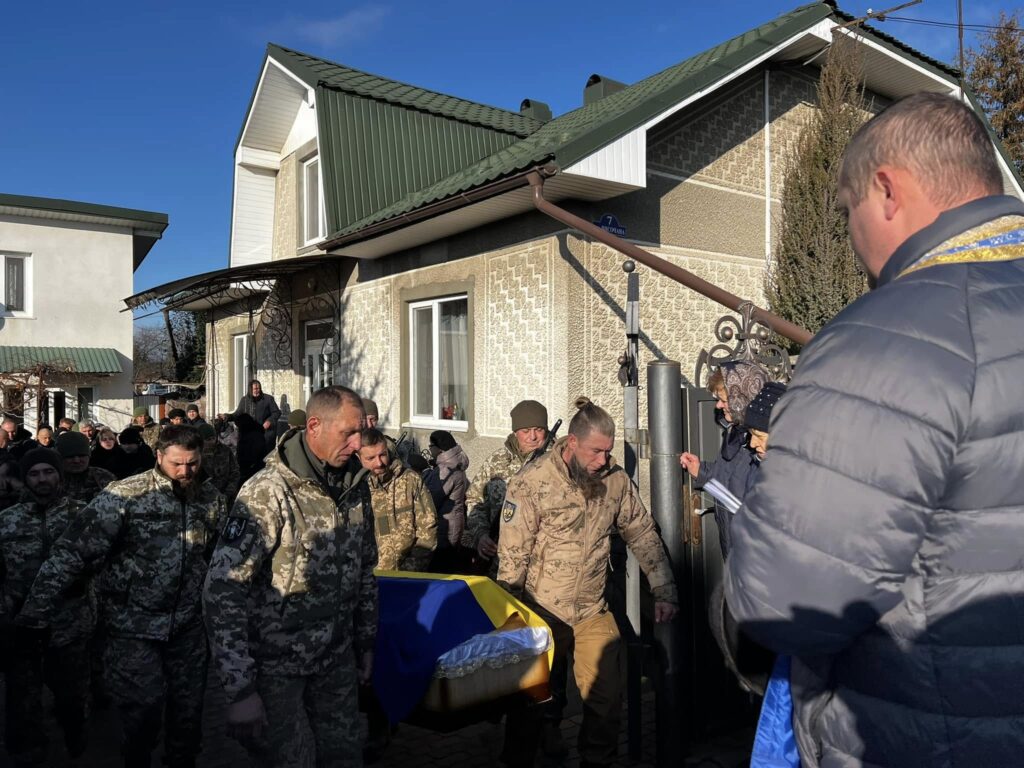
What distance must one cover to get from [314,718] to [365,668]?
1.01 ft

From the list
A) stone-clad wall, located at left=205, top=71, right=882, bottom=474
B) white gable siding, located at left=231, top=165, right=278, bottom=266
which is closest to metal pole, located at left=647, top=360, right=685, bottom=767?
stone-clad wall, located at left=205, top=71, right=882, bottom=474

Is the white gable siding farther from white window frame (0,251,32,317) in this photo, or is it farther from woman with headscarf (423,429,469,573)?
woman with headscarf (423,429,469,573)

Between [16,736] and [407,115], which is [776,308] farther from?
[16,736]

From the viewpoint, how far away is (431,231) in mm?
9648

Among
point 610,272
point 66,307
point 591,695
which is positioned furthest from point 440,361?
point 66,307

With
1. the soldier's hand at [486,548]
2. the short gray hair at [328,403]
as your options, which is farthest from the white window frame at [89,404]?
the short gray hair at [328,403]

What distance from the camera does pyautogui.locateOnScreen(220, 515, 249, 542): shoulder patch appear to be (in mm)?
3340

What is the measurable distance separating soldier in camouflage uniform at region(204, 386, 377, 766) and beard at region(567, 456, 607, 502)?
4.05 feet

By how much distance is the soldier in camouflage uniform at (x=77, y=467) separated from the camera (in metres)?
5.82

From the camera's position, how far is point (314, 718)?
12.0ft

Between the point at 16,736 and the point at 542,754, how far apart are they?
3059 mm

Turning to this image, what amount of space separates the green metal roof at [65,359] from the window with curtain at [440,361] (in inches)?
408

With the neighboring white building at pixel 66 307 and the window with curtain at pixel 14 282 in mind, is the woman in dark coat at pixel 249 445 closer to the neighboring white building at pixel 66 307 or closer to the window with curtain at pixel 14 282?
the neighboring white building at pixel 66 307

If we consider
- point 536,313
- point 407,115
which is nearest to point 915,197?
point 536,313
